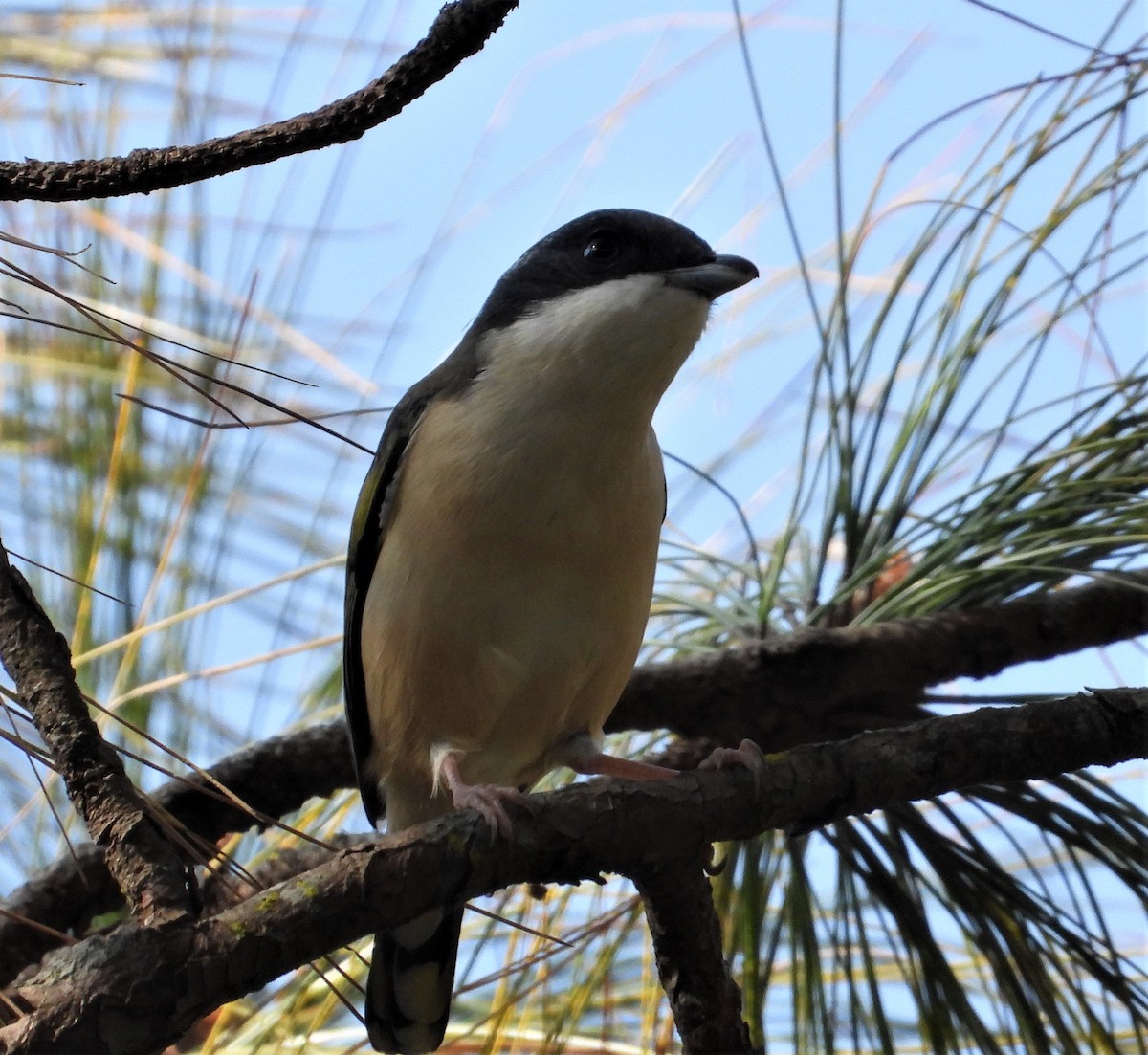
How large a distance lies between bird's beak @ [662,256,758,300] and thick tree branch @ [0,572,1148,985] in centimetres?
64

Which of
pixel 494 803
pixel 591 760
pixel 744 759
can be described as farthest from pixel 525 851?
pixel 591 760

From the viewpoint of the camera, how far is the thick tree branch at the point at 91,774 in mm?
1439

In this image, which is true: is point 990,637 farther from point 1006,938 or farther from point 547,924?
point 547,924

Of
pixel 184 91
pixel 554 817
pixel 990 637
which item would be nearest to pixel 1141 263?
pixel 990 637

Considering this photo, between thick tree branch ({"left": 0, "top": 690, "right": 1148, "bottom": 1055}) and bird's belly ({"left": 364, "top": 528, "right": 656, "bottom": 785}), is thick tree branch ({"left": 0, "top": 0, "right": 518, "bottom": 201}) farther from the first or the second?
bird's belly ({"left": 364, "top": 528, "right": 656, "bottom": 785})

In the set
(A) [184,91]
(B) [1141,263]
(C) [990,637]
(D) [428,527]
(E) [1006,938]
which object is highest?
(A) [184,91]

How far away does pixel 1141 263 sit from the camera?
8.55 ft

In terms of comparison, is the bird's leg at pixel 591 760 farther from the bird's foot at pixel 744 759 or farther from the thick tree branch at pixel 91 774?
the thick tree branch at pixel 91 774

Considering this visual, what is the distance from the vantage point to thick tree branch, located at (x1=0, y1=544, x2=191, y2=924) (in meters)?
1.44

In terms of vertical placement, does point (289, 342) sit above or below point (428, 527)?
above

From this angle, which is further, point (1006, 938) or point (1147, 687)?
point (1006, 938)

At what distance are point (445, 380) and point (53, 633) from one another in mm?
1257

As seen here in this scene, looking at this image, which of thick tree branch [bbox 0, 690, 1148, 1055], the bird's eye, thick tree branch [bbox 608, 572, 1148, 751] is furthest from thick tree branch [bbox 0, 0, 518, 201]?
thick tree branch [bbox 608, 572, 1148, 751]

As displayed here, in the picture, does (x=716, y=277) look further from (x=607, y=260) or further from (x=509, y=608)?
(x=509, y=608)
